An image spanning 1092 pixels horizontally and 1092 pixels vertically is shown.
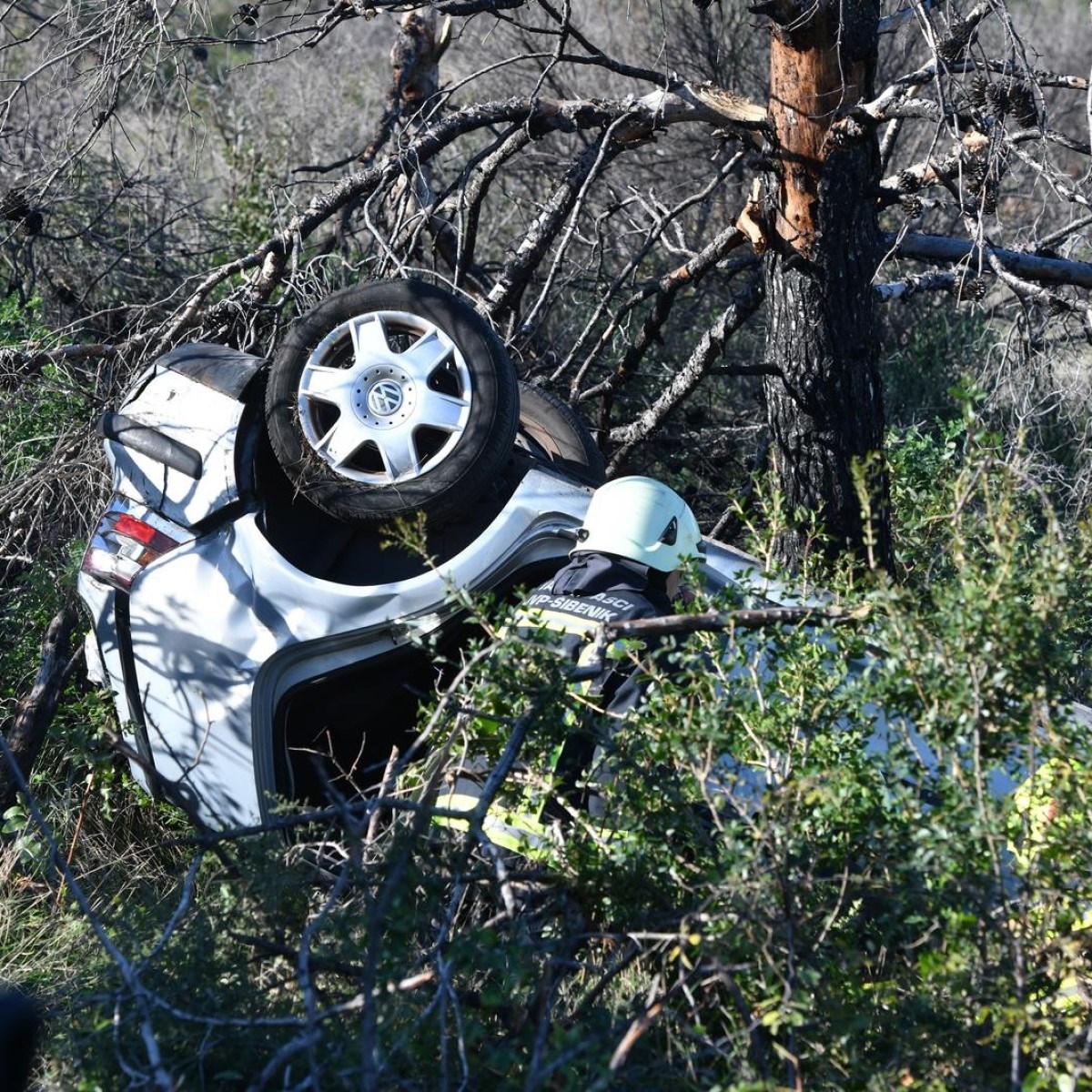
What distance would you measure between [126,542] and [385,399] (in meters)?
0.96

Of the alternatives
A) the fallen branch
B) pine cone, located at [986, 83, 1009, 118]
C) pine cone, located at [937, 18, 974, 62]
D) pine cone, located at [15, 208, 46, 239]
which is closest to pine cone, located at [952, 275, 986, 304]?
pine cone, located at [986, 83, 1009, 118]

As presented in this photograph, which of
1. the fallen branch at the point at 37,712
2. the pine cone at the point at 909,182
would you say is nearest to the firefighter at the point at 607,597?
the pine cone at the point at 909,182

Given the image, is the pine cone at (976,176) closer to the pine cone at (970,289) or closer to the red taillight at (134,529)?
the pine cone at (970,289)

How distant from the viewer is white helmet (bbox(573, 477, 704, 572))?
3.79 m

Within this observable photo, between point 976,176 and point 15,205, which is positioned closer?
point 976,176

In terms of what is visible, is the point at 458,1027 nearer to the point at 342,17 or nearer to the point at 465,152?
the point at 342,17

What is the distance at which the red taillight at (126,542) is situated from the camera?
4258 mm

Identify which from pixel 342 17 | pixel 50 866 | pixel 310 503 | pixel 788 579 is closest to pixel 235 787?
pixel 50 866

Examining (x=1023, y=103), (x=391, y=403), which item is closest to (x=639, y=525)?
(x=391, y=403)

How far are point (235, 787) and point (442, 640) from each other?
775 mm

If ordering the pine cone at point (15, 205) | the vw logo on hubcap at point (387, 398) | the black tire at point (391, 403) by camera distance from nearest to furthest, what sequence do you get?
the black tire at point (391, 403), the vw logo on hubcap at point (387, 398), the pine cone at point (15, 205)

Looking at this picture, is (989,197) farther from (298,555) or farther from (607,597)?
(298,555)

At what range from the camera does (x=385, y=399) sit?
4172 millimetres

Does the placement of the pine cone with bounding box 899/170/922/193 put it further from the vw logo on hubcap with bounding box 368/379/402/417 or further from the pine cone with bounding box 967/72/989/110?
the vw logo on hubcap with bounding box 368/379/402/417
